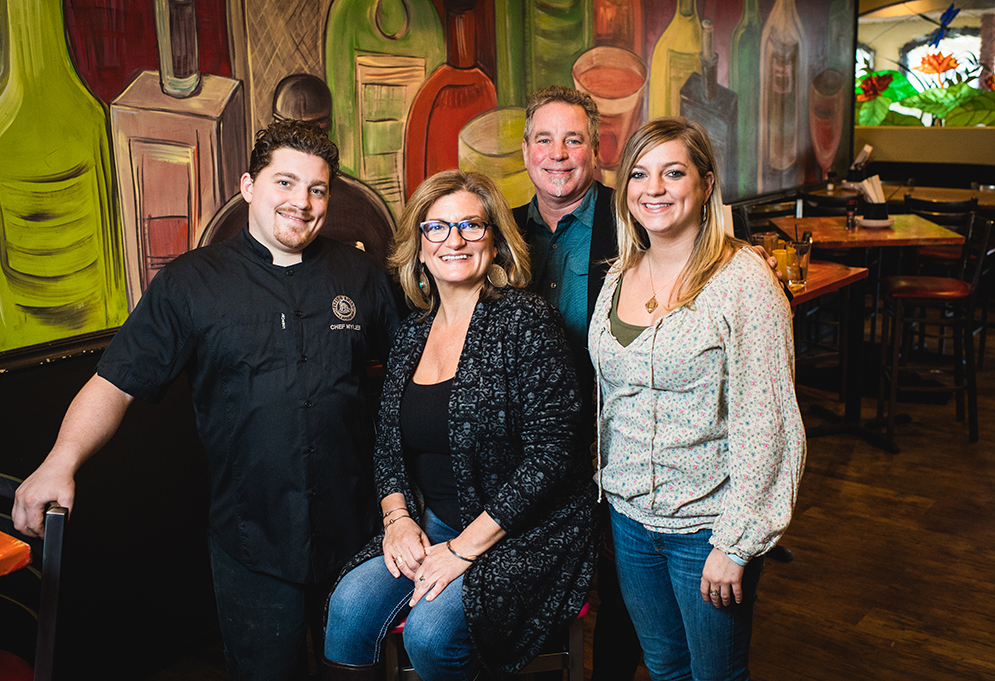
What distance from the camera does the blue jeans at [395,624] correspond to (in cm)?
167

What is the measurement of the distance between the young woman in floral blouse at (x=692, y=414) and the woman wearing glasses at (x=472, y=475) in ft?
0.41

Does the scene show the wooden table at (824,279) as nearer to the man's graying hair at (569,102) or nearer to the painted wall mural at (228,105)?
the painted wall mural at (228,105)

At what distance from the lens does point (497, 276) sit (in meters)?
1.93

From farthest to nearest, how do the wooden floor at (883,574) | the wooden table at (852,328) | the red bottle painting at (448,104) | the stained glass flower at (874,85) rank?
the stained glass flower at (874,85)
the wooden table at (852,328)
the red bottle painting at (448,104)
the wooden floor at (883,574)

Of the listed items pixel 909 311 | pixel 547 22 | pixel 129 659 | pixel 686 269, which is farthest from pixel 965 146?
pixel 129 659

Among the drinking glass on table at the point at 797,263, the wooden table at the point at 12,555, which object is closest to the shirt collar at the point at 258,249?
the wooden table at the point at 12,555

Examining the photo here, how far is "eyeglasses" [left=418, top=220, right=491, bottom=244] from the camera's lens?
6.19 ft

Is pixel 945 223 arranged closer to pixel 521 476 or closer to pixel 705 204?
pixel 705 204

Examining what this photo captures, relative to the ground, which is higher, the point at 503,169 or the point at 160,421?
the point at 503,169

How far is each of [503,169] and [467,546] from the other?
2463 millimetres

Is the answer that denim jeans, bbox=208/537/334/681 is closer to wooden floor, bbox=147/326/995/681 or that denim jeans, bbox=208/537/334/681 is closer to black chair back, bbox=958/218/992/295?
wooden floor, bbox=147/326/995/681

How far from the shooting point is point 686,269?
170 centimetres

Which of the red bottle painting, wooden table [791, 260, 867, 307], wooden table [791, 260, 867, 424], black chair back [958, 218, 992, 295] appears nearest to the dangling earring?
the red bottle painting

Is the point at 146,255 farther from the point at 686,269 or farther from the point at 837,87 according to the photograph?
the point at 837,87
